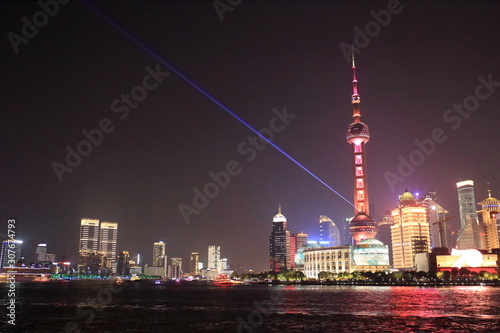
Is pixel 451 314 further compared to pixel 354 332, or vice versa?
pixel 451 314

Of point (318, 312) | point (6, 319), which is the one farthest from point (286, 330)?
point (6, 319)

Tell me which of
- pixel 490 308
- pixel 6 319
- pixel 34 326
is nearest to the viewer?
pixel 34 326

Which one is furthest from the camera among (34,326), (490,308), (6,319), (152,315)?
(490,308)

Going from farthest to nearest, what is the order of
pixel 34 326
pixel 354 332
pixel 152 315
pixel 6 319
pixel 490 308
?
pixel 490 308
pixel 152 315
pixel 6 319
pixel 34 326
pixel 354 332

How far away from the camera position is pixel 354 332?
55188 millimetres

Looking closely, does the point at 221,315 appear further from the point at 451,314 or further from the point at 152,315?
the point at 451,314

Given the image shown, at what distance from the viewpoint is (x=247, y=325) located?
62.8 metres

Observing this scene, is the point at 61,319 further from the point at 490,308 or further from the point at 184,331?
the point at 490,308

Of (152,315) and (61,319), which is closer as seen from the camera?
(61,319)

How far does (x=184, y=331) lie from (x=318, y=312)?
29.1 metres

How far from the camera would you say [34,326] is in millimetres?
60188

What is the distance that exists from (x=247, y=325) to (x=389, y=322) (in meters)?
19.3

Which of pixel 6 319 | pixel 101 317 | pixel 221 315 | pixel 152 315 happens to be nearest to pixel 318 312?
pixel 221 315

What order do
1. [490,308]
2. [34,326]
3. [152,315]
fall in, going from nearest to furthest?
[34,326] → [152,315] → [490,308]
